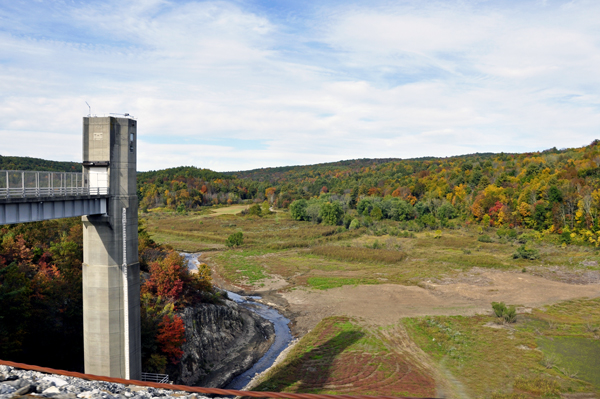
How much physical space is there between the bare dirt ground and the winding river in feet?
5.11

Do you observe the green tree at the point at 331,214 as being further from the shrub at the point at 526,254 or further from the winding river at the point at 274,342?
the winding river at the point at 274,342

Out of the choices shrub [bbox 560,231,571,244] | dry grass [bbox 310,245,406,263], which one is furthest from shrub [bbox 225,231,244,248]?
shrub [bbox 560,231,571,244]

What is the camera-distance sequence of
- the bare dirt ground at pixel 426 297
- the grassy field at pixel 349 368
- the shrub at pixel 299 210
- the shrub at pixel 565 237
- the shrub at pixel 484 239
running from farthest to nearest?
the shrub at pixel 299 210
the shrub at pixel 484 239
the shrub at pixel 565 237
the bare dirt ground at pixel 426 297
the grassy field at pixel 349 368

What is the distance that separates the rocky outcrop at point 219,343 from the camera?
1113 inches

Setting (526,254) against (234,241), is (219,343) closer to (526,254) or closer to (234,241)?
(234,241)

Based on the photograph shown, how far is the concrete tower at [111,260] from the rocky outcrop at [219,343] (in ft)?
24.6

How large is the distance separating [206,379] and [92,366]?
9883mm

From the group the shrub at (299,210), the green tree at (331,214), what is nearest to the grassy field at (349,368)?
the green tree at (331,214)

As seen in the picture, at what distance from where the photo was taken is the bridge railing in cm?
1630

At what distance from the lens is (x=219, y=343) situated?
1287 inches

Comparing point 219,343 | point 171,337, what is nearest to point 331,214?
point 219,343

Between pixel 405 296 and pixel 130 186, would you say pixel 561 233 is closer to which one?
pixel 405 296

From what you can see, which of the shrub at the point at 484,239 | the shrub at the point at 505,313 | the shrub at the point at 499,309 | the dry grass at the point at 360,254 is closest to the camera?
the shrub at the point at 505,313

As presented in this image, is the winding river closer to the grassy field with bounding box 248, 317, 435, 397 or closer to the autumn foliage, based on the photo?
the grassy field with bounding box 248, 317, 435, 397
